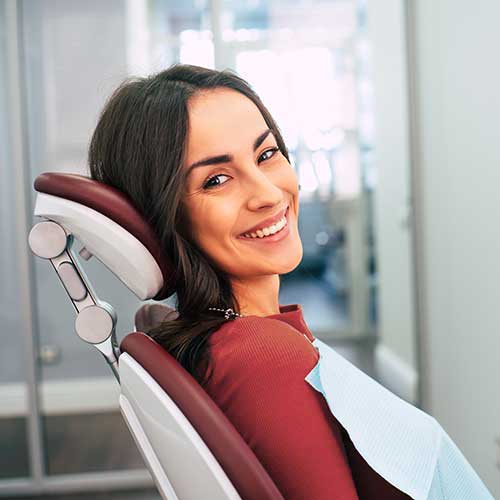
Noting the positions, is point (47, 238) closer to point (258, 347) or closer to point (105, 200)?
point (105, 200)

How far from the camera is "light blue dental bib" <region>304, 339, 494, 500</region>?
709mm

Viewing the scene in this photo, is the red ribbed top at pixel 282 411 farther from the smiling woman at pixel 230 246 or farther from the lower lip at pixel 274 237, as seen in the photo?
the lower lip at pixel 274 237

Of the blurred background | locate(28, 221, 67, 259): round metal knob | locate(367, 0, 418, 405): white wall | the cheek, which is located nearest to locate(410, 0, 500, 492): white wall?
the blurred background

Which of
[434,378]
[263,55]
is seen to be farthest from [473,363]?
[263,55]

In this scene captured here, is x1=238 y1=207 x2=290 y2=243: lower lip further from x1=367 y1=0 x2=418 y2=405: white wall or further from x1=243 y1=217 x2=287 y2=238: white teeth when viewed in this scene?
x1=367 y1=0 x2=418 y2=405: white wall

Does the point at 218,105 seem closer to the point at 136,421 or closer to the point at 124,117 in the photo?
the point at 124,117

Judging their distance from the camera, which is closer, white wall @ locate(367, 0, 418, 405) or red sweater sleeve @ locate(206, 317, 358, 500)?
red sweater sleeve @ locate(206, 317, 358, 500)

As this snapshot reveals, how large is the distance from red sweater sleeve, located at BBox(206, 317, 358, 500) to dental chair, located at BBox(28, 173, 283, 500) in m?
0.04

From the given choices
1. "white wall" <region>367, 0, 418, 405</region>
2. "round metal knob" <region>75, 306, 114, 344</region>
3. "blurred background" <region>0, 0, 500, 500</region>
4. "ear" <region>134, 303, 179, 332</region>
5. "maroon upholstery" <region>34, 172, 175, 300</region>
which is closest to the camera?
"maroon upholstery" <region>34, 172, 175, 300</region>

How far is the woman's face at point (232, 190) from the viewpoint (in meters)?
0.80

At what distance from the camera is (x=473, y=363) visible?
86.0 inches

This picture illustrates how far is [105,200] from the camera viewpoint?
0.78 m

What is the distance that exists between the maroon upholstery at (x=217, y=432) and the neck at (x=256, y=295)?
197 mm

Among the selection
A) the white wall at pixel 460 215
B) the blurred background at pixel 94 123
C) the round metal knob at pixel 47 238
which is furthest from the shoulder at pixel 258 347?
the blurred background at pixel 94 123
